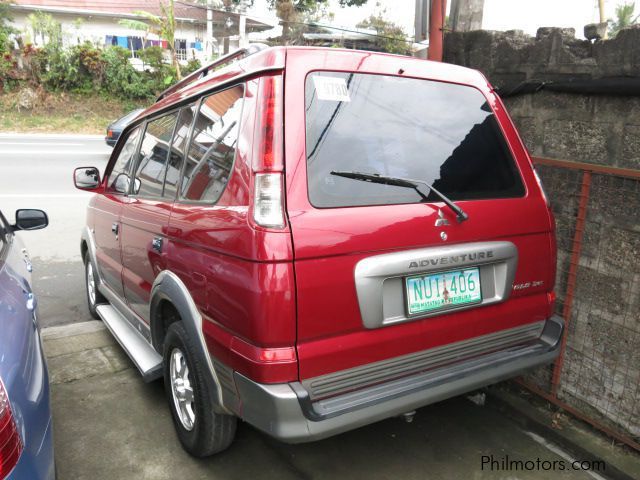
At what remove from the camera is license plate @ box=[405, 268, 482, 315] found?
85.8 inches

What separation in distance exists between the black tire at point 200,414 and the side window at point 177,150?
75cm

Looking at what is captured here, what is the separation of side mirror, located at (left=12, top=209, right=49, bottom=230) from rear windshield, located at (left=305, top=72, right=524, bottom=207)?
2101 millimetres

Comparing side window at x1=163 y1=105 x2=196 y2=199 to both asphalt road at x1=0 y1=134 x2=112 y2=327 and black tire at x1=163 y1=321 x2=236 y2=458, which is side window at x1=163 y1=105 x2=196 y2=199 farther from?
asphalt road at x1=0 y1=134 x2=112 y2=327

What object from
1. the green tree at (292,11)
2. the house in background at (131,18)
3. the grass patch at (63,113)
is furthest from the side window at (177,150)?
the house in background at (131,18)

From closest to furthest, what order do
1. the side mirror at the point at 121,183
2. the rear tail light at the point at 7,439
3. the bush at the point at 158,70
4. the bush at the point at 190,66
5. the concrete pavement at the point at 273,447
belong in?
the rear tail light at the point at 7,439 < the concrete pavement at the point at 273,447 < the side mirror at the point at 121,183 < the bush at the point at 158,70 < the bush at the point at 190,66

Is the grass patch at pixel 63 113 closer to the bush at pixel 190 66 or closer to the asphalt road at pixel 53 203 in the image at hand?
the bush at pixel 190 66

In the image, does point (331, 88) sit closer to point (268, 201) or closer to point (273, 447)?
point (268, 201)

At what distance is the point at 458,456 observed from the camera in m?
2.76

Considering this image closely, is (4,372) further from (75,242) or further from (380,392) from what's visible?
(75,242)

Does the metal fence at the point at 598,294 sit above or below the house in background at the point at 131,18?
below

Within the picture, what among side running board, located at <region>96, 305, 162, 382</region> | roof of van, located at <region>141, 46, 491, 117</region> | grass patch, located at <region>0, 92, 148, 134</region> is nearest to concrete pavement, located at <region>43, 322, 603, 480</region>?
side running board, located at <region>96, 305, 162, 382</region>

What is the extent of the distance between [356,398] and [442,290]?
1.99 ft

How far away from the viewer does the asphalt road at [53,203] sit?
5.18 meters

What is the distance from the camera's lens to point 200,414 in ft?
8.04
